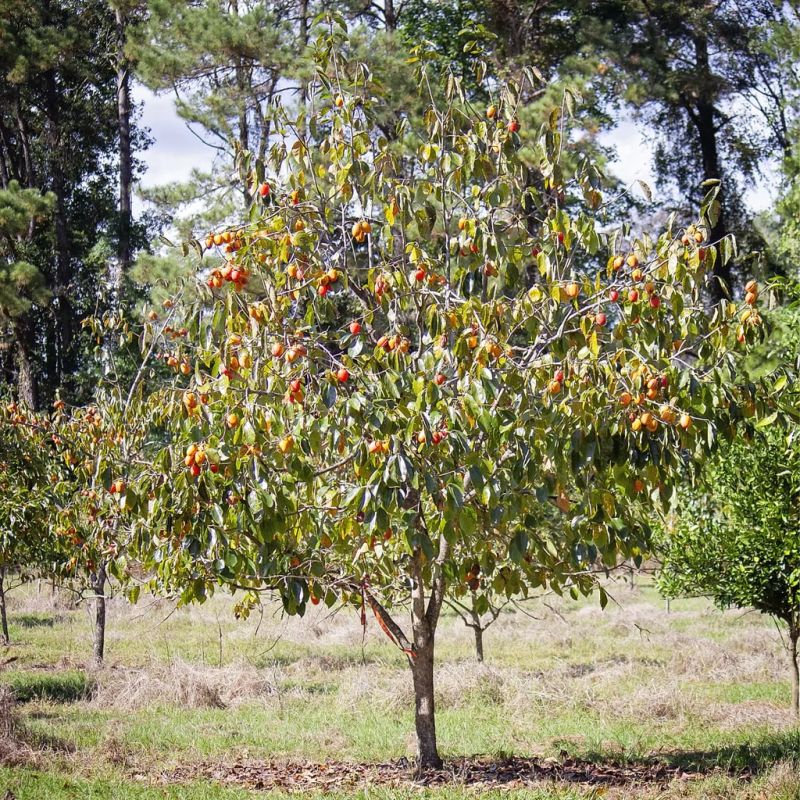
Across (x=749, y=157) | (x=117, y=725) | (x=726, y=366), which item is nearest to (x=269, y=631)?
(x=117, y=725)

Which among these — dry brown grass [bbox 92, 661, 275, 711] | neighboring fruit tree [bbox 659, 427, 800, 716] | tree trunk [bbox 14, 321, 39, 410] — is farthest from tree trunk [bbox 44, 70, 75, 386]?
neighboring fruit tree [bbox 659, 427, 800, 716]

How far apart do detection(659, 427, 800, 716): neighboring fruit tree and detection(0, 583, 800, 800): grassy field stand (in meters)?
1.26

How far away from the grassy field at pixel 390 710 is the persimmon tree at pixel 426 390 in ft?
5.81

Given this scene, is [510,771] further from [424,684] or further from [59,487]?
[59,487]

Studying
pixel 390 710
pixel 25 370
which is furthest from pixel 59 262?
pixel 390 710

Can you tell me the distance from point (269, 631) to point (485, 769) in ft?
34.4

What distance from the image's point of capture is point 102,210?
3084 centimetres

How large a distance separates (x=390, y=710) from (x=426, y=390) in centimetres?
655

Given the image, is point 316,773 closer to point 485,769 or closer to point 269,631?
point 485,769

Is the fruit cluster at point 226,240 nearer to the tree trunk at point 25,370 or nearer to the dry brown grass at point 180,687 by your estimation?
the dry brown grass at point 180,687

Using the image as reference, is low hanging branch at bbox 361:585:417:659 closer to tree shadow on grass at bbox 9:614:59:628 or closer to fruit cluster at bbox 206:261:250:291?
fruit cluster at bbox 206:261:250:291

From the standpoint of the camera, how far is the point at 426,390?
15.2 ft

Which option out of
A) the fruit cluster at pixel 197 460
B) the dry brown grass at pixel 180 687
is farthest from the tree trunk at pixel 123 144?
the fruit cluster at pixel 197 460

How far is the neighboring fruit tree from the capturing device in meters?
8.58
